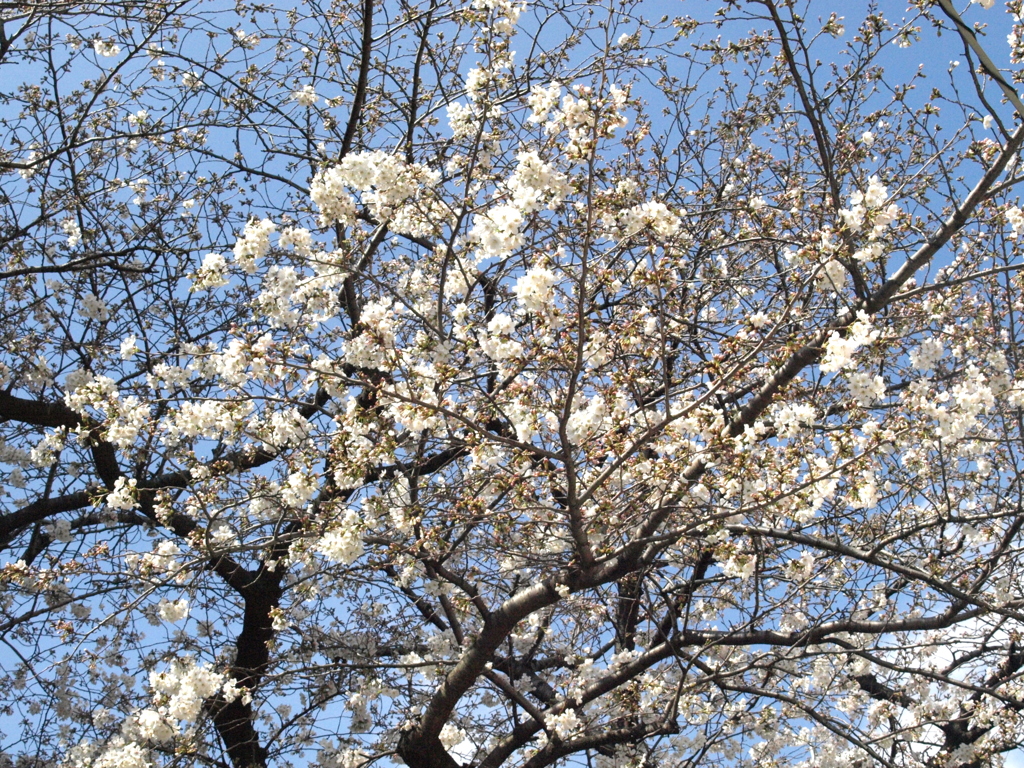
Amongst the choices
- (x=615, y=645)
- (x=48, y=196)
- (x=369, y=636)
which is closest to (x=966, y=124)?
(x=615, y=645)

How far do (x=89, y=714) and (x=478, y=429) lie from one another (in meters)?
5.00

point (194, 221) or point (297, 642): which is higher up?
point (194, 221)

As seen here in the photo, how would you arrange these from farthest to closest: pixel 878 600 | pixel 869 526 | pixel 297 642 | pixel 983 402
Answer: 1. pixel 297 642
2. pixel 878 600
3. pixel 869 526
4. pixel 983 402

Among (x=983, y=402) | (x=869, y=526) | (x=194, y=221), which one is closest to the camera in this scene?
(x=983, y=402)

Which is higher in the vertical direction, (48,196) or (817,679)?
(48,196)

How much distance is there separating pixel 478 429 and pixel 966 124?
3244 mm

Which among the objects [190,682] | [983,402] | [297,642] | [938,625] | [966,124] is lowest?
[938,625]

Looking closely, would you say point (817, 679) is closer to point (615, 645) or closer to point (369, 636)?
point (615, 645)

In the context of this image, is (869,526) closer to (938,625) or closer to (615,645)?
(938,625)

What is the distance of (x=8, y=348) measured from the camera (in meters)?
6.43

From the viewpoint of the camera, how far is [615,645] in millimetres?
6852

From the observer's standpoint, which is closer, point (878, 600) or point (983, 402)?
point (983, 402)

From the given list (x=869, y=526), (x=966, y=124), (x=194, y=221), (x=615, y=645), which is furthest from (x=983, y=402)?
(x=194, y=221)

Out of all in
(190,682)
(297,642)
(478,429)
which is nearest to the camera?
(478,429)
